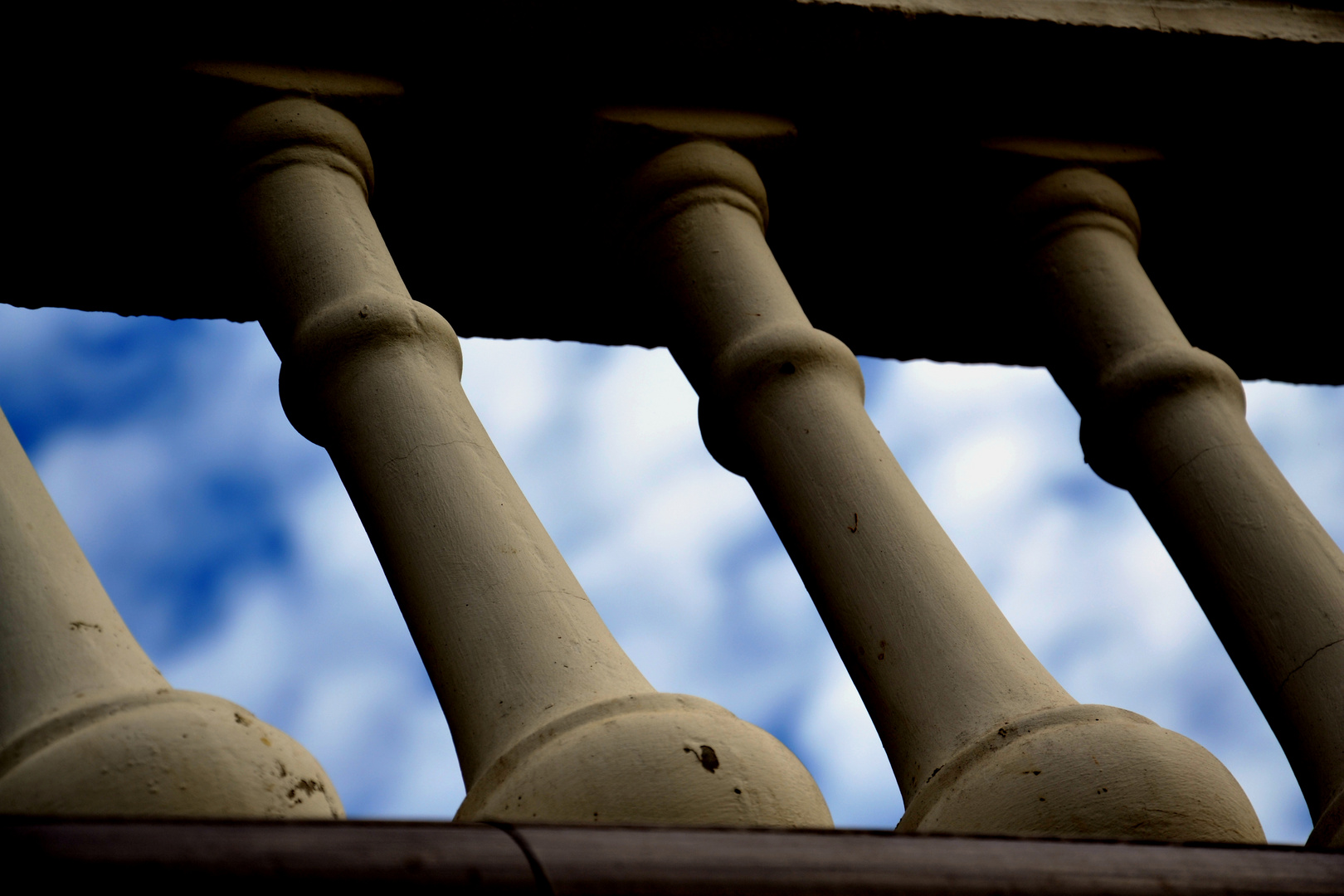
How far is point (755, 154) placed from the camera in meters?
4.47

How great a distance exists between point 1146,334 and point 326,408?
253cm

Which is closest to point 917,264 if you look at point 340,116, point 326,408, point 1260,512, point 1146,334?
point 1146,334

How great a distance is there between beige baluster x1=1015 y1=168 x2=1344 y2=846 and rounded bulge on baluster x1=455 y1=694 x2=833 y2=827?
1353 mm

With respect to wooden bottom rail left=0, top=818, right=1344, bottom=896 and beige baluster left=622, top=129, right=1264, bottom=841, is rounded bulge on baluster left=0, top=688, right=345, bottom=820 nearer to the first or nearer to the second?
wooden bottom rail left=0, top=818, right=1344, bottom=896

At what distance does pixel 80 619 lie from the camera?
2.54 m

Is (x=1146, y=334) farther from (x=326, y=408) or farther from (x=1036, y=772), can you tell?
(x=326, y=408)

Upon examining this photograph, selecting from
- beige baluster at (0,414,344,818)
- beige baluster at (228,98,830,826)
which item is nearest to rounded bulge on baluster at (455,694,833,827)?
beige baluster at (228,98,830,826)

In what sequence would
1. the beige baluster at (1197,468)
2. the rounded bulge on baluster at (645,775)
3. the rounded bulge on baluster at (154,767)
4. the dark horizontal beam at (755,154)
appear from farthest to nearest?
the dark horizontal beam at (755,154) → the beige baluster at (1197,468) → the rounded bulge on baluster at (645,775) → the rounded bulge on baluster at (154,767)

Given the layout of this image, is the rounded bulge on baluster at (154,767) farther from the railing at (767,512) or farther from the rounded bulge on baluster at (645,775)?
the rounded bulge on baluster at (645,775)

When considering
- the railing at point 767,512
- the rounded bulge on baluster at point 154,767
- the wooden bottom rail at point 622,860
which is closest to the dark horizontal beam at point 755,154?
the railing at point 767,512

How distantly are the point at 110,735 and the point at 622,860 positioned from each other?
3.07ft

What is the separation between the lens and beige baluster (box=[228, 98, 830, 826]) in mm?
2463

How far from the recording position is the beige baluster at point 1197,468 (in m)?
3.44

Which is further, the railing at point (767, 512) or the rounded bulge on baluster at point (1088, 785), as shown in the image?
the rounded bulge on baluster at point (1088, 785)
